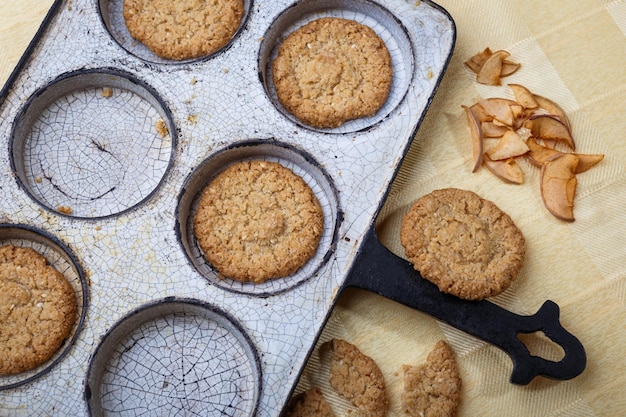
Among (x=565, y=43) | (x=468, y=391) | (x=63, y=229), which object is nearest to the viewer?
(x=63, y=229)

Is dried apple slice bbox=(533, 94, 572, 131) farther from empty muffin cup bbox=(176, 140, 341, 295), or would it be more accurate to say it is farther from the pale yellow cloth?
empty muffin cup bbox=(176, 140, 341, 295)

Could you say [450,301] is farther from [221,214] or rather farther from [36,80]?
[36,80]

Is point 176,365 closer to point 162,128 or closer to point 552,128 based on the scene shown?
point 162,128

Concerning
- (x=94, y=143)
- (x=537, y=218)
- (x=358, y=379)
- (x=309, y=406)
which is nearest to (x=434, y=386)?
(x=358, y=379)

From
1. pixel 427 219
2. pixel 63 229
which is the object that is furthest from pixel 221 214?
pixel 427 219

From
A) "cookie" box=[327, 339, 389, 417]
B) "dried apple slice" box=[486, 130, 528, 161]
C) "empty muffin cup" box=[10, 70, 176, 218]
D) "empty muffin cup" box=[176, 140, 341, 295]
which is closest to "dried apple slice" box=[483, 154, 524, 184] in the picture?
"dried apple slice" box=[486, 130, 528, 161]

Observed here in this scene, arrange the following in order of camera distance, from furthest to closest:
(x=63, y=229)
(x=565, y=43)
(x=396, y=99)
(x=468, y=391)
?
(x=565, y=43) → (x=396, y=99) → (x=468, y=391) → (x=63, y=229)

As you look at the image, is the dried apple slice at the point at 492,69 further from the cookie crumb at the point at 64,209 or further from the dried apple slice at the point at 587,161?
the cookie crumb at the point at 64,209
